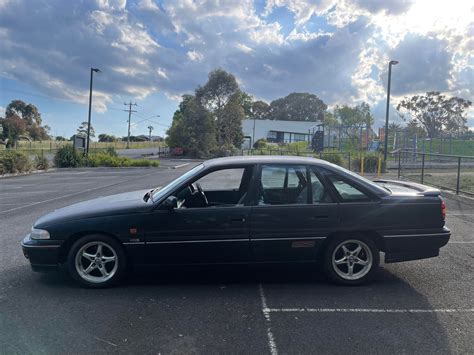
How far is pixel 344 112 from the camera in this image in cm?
6053

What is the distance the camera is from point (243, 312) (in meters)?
4.08

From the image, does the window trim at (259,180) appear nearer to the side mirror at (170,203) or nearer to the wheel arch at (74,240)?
the side mirror at (170,203)

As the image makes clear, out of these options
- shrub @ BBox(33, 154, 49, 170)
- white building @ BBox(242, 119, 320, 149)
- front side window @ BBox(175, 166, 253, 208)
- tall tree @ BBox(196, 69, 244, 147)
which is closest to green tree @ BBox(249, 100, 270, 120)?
white building @ BBox(242, 119, 320, 149)

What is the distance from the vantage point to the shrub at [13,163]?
20.6 metres

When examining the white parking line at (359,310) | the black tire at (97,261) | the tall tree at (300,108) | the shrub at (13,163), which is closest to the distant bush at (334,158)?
the shrub at (13,163)

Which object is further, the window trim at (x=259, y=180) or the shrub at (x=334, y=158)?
the shrub at (x=334, y=158)

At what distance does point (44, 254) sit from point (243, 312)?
235 cm

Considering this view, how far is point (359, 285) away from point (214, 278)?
173 cm

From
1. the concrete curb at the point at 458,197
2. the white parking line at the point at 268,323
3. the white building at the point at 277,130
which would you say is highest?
the white building at the point at 277,130

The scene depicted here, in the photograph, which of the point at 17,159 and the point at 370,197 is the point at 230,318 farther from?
the point at 17,159

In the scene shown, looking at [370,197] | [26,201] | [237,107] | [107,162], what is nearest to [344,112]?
[237,107]

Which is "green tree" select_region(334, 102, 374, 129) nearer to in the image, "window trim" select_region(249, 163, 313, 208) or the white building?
the white building

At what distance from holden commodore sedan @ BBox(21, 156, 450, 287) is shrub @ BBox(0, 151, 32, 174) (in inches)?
719

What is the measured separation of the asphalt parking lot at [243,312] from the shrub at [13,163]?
17.0 metres
